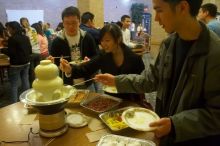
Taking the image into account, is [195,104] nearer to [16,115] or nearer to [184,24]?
[184,24]

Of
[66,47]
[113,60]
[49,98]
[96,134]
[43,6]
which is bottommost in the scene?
[96,134]

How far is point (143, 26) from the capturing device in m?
11.8

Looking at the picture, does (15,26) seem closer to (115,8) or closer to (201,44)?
(201,44)

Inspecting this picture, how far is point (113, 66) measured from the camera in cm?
226

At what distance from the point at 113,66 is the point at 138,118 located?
2.66ft

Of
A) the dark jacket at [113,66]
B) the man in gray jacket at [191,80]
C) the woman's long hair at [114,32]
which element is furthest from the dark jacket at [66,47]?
the man in gray jacket at [191,80]

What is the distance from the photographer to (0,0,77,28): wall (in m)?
10.5

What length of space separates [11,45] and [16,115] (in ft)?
7.74

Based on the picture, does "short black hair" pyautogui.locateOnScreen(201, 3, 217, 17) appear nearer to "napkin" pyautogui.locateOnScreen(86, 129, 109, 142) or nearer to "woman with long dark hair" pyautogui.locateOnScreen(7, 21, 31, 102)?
"woman with long dark hair" pyautogui.locateOnScreen(7, 21, 31, 102)

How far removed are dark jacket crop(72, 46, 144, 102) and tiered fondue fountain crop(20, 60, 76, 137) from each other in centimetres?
83

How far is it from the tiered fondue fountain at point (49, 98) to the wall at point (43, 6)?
10418mm

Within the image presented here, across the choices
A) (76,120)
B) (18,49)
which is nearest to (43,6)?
(18,49)

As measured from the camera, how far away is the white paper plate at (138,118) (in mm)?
1449

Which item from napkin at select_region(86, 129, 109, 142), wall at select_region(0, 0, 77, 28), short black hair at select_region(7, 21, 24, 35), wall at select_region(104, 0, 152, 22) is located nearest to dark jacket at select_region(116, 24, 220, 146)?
napkin at select_region(86, 129, 109, 142)
